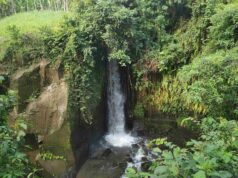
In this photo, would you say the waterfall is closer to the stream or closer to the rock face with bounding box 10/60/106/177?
the stream

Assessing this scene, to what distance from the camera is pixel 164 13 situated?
9.42 meters

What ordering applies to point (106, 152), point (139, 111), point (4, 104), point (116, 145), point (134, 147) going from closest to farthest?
point (4, 104), point (106, 152), point (134, 147), point (116, 145), point (139, 111)

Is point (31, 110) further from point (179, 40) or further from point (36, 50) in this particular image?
point (179, 40)

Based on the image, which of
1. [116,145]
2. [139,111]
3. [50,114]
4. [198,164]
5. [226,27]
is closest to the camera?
[198,164]

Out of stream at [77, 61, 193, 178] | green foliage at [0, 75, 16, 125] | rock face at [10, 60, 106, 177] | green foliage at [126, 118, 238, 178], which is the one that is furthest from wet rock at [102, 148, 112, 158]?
green foliage at [126, 118, 238, 178]

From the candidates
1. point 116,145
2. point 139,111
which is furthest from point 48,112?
point 139,111

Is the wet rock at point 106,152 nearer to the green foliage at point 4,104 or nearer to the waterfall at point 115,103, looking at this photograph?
the waterfall at point 115,103

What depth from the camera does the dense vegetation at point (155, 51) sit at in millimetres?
6867

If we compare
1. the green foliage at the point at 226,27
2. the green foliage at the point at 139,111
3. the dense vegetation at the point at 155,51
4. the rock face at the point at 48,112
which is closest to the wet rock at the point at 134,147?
the dense vegetation at the point at 155,51

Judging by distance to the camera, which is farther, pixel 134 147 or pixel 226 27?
pixel 134 147

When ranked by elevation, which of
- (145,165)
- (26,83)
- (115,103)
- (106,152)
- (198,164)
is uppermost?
Answer: (26,83)

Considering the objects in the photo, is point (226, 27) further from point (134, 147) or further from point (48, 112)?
point (48, 112)

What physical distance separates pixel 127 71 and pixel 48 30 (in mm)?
2891

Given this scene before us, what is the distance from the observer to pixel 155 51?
9.05 m
